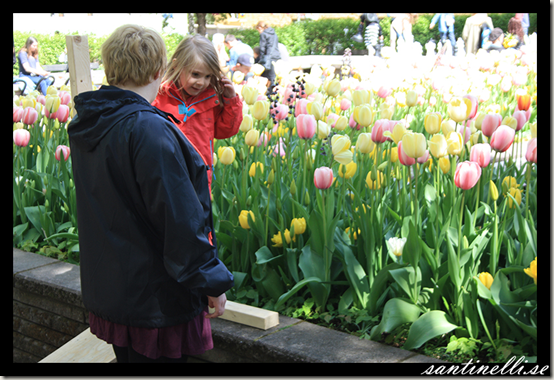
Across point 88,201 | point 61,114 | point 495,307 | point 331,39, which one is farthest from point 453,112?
point 331,39

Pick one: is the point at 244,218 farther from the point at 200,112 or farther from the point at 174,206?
the point at 174,206

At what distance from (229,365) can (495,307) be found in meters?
0.97

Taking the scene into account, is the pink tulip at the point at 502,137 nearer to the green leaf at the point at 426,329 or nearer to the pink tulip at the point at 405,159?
the pink tulip at the point at 405,159

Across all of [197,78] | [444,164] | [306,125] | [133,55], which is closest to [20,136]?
[197,78]

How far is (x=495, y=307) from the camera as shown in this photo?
185cm

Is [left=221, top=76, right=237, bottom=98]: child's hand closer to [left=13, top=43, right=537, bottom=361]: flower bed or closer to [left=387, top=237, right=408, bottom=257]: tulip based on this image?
[left=13, top=43, right=537, bottom=361]: flower bed

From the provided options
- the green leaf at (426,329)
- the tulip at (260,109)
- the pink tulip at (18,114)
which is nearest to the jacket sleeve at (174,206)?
the green leaf at (426,329)

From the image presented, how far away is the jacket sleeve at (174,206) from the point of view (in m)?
1.34

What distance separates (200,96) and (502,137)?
1.35m

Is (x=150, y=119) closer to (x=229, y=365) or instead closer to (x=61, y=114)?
(x=229, y=365)

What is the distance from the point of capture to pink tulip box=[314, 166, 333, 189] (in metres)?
2.08

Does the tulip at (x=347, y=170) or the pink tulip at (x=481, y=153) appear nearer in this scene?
the pink tulip at (x=481, y=153)

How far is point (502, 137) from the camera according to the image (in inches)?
85.0

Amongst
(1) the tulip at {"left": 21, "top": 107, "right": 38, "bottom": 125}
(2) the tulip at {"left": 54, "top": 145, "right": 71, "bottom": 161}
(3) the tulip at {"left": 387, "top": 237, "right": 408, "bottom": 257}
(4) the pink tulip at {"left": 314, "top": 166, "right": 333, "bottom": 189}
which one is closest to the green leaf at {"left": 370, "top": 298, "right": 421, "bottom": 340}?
(3) the tulip at {"left": 387, "top": 237, "right": 408, "bottom": 257}
